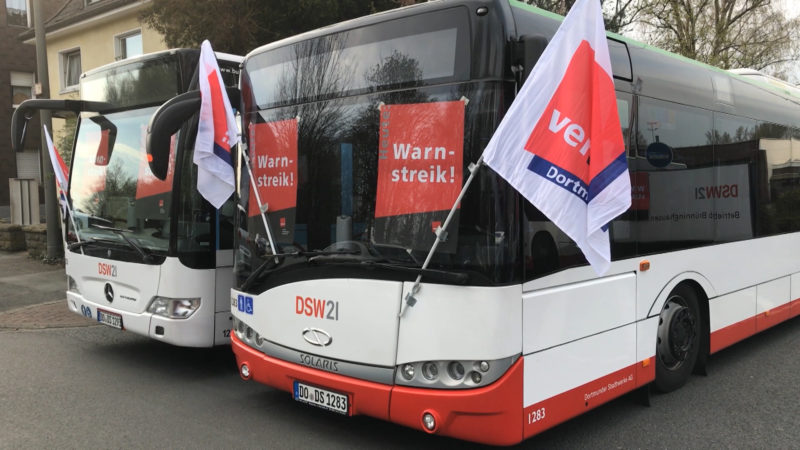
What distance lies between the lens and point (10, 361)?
6547mm

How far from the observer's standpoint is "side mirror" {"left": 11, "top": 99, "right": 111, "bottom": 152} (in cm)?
627

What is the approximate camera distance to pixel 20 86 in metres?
28.8

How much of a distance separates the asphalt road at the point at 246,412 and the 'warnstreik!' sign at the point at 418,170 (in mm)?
1544

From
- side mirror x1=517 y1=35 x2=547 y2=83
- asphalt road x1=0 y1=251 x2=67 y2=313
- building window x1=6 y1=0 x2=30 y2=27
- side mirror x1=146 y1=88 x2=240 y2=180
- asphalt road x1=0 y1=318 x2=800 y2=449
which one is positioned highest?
building window x1=6 y1=0 x2=30 y2=27

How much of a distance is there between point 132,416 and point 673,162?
4617 mm

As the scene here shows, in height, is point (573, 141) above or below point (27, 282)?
above

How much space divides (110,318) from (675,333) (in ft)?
16.5

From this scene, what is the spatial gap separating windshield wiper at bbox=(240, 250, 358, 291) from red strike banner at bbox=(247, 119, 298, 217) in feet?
1.10

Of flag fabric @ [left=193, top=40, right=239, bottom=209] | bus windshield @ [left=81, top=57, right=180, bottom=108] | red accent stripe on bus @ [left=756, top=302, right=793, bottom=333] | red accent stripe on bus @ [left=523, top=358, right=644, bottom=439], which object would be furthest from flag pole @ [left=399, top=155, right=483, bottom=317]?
red accent stripe on bus @ [left=756, top=302, right=793, bottom=333]

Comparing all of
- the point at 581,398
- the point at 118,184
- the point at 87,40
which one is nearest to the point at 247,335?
the point at 581,398

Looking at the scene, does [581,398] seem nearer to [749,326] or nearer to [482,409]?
[482,409]

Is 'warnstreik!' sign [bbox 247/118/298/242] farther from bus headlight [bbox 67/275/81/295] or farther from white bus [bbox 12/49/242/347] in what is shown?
bus headlight [bbox 67/275/81/295]

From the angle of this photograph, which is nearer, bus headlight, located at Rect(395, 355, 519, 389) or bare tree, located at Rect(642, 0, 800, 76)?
bus headlight, located at Rect(395, 355, 519, 389)

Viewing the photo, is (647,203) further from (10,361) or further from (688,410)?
(10,361)
